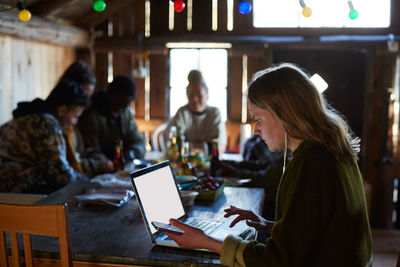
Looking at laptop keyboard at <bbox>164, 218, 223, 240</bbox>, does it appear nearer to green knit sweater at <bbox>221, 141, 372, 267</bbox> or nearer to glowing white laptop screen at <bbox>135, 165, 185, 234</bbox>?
glowing white laptop screen at <bbox>135, 165, 185, 234</bbox>

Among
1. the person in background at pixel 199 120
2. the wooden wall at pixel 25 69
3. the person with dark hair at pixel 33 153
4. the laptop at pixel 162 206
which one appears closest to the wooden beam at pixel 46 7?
the wooden wall at pixel 25 69

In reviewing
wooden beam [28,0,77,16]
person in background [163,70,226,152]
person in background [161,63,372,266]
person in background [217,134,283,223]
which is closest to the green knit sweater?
person in background [161,63,372,266]

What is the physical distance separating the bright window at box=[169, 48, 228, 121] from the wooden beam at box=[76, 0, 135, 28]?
83 centimetres

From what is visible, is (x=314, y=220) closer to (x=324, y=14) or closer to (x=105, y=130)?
(x=105, y=130)

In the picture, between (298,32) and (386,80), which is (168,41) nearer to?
(298,32)

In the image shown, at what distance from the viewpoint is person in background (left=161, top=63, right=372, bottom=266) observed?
4.25 ft

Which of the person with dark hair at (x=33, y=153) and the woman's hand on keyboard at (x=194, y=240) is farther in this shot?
the person with dark hair at (x=33, y=153)

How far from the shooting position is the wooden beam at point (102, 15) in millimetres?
5535

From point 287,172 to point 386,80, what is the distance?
4.27 metres

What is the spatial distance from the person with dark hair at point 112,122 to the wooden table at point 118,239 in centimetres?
176

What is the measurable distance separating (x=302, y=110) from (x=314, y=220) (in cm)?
33

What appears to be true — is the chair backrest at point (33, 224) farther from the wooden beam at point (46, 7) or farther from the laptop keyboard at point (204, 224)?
the wooden beam at point (46, 7)

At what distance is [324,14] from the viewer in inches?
208

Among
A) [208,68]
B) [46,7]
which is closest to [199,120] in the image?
[208,68]
